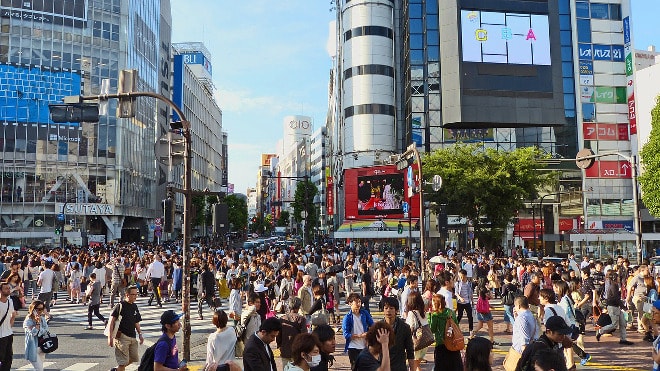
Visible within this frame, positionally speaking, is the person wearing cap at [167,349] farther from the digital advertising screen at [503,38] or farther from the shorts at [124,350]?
the digital advertising screen at [503,38]

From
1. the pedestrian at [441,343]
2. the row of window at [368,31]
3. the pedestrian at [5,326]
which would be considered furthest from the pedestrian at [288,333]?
the row of window at [368,31]

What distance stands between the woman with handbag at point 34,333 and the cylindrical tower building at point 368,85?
47.9 m

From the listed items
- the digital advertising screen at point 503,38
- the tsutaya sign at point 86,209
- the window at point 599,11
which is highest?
the window at point 599,11

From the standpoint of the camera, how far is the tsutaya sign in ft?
183

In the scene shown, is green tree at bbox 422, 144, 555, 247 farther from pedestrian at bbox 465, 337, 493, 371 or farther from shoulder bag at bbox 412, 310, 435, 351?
pedestrian at bbox 465, 337, 493, 371

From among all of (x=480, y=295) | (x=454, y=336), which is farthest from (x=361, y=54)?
(x=454, y=336)

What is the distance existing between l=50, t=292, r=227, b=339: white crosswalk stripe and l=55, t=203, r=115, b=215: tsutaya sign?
1443 inches

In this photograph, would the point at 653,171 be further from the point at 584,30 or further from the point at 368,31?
the point at 368,31

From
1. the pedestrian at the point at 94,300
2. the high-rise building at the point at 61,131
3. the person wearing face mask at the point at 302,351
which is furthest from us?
the high-rise building at the point at 61,131

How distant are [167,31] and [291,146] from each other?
77.3 m

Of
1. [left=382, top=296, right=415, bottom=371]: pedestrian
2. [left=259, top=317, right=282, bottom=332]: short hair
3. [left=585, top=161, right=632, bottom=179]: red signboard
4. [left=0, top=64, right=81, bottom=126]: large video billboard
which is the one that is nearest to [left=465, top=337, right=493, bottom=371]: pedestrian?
[left=382, top=296, right=415, bottom=371]: pedestrian

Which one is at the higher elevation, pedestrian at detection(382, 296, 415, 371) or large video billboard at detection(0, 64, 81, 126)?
large video billboard at detection(0, 64, 81, 126)

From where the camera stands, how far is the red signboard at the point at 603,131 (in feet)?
184

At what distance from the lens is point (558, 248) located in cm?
5553
